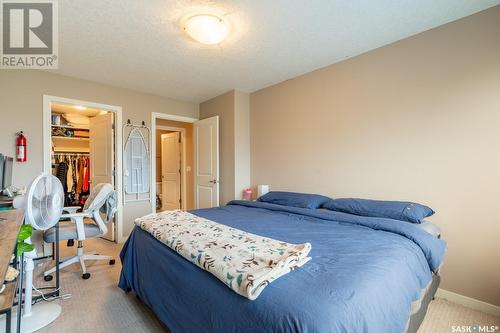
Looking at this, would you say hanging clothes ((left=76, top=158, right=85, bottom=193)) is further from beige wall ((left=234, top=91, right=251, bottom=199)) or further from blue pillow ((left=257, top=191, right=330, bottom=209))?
blue pillow ((left=257, top=191, right=330, bottom=209))

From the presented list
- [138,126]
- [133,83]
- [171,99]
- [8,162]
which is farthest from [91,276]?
[171,99]

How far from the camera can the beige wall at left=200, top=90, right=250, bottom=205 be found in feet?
12.7

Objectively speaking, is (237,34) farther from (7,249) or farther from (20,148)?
(20,148)

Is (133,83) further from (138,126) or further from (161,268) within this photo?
(161,268)

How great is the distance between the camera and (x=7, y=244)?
3.40ft

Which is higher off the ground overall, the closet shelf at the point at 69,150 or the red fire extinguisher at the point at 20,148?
the closet shelf at the point at 69,150

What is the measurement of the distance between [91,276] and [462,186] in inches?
147

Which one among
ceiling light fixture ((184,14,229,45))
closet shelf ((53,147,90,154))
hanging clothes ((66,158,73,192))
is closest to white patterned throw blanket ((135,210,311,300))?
ceiling light fixture ((184,14,229,45))

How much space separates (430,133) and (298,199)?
1.45 meters

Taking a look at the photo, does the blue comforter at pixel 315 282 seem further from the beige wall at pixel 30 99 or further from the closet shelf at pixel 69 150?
the closet shelf at pixel 69 150

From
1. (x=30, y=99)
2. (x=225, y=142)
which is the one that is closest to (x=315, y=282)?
(x=225, y=142)

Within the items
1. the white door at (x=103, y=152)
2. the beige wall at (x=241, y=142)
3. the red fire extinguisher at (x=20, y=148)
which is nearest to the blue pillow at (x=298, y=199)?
the beige wall at (x=241, y=142)

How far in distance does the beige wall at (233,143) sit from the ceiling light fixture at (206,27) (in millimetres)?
1776

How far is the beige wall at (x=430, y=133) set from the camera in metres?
1.96
